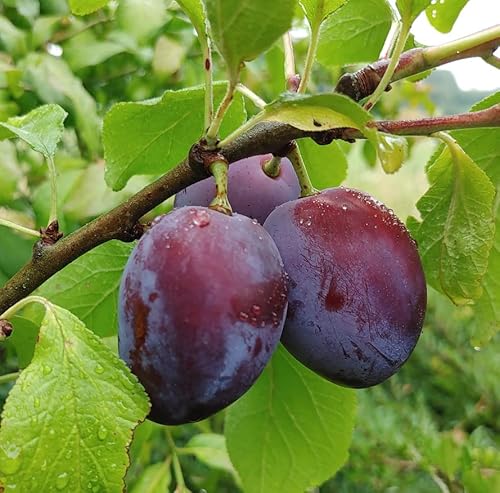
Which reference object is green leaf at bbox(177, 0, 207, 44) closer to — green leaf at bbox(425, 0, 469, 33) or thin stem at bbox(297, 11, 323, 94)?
thin stem at bbox(297, 11, 323, 94)

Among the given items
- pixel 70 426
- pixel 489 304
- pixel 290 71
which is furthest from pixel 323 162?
pixel 70 426

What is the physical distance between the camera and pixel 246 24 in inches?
20.2

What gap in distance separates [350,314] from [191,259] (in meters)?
0.15

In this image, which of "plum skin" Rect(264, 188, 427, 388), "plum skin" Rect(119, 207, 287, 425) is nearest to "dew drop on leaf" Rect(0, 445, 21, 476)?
"plum skin" Rect(119, 207, 287, 425)

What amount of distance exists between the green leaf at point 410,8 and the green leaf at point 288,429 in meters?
0.43

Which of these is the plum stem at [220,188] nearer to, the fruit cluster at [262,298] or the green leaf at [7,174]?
the fruit cluster at [262,298]

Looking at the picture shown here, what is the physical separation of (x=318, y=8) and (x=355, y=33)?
9.9 inches

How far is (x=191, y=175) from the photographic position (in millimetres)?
611

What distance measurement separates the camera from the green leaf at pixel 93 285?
845 millimetres

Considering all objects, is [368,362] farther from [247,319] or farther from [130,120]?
[130,120]

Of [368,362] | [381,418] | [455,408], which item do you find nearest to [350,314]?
[368,362]

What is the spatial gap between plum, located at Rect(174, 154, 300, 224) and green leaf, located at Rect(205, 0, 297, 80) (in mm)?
170

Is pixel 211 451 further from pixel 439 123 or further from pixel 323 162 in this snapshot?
pixel 439 123

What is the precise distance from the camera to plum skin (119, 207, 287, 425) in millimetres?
502
